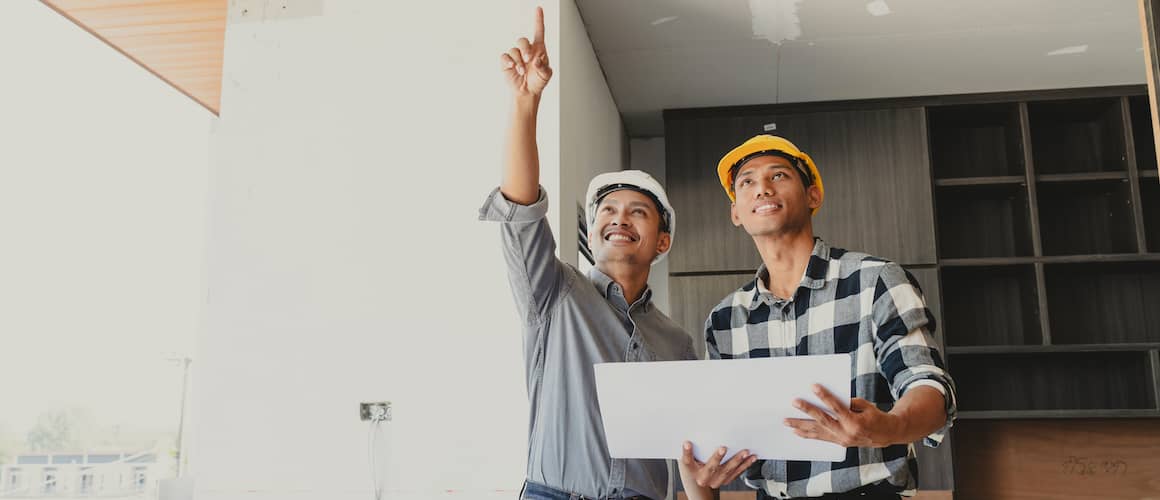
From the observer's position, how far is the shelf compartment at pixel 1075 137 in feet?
14.0

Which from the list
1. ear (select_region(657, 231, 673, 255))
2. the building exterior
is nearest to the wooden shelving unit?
ear (select_region(657, 231, 673, 255))

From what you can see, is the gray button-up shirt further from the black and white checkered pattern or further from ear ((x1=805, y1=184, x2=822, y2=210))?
ear ((x1=805, y1=184, x2=822, y2=210))

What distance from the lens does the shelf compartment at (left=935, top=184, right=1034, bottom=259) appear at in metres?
4.31

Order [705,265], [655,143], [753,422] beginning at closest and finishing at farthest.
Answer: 1. [753,422]
2. [705,265]
3. [655,143]

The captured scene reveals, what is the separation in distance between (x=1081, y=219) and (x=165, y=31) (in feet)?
13.7

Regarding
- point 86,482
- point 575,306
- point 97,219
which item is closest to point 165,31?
point 575,306

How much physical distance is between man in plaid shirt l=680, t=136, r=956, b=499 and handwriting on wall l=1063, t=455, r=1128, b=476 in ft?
10.5

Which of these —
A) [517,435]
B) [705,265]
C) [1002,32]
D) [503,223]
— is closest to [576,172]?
[517,435]

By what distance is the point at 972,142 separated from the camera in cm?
449

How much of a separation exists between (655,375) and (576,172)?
77.5 inches

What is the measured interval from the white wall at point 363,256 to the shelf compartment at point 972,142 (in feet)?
7.72

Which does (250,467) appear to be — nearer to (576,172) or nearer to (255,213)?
(255,213)

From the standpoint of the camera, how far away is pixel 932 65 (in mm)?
3916

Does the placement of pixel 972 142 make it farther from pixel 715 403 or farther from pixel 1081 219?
pixel 715 403
